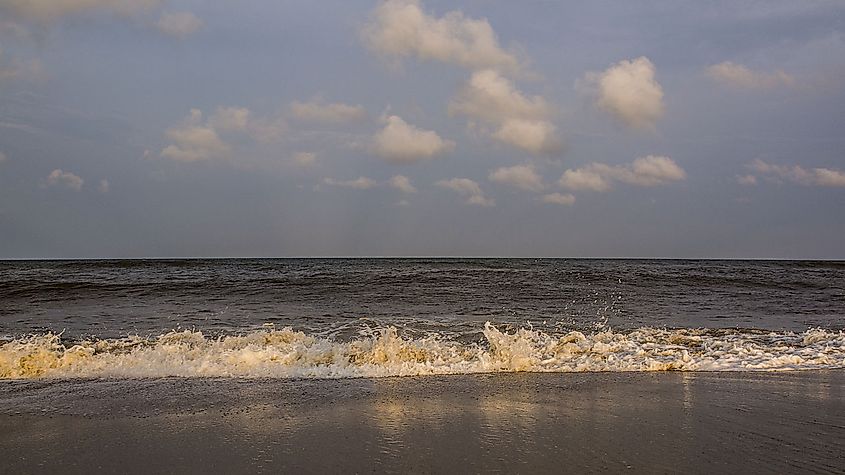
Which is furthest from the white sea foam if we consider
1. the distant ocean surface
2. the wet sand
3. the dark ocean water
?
the dark ocean water

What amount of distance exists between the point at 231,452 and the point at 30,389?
3623mm

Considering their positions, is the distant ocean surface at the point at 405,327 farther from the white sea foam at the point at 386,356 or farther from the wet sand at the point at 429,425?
the wet sand at the point at 429,425

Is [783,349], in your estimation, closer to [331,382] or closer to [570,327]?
[570,327]

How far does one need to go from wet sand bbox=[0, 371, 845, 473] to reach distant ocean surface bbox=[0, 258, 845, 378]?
87 centimetres

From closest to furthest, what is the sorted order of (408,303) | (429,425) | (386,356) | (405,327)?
(429,425) < (386,356) < (405,327) < (408,303)

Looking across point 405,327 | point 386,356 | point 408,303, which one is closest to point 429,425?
point 386,356

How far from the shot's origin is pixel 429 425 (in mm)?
5082

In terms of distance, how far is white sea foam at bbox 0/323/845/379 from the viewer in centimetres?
757

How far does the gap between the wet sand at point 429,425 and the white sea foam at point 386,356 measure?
57cm

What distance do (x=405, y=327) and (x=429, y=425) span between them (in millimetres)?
6783

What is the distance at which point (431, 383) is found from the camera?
22.6 ft

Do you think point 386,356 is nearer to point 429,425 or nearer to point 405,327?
point 429,425

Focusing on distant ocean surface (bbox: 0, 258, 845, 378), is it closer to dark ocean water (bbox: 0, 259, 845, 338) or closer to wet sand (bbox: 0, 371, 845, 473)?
dark ocean water (bbox: 0, 259, 845, 338)

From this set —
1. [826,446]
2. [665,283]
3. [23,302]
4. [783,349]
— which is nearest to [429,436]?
[826,446]
